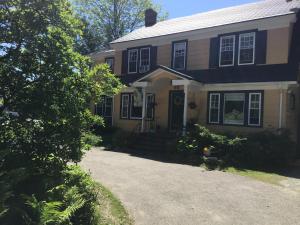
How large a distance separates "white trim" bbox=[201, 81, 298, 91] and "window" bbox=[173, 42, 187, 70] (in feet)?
8.07

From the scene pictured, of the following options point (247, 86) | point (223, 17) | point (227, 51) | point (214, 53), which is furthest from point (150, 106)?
point (223, 17)

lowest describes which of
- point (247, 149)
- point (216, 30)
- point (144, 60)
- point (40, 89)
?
point (247, 149)

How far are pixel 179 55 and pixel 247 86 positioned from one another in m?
4.95

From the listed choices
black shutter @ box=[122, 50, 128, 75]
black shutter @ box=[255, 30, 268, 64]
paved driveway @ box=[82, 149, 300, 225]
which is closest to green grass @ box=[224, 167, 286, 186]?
paved driveway @ box=[82, 149, 300, 225]

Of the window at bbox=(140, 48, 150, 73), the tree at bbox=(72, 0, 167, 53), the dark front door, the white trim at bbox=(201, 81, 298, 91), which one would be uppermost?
the tree at bbox=(72, 0, 167, 53)

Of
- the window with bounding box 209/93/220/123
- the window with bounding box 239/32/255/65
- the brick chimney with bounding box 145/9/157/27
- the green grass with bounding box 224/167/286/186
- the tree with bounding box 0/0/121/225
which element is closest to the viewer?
the tree with bounding box 0/0/121/225

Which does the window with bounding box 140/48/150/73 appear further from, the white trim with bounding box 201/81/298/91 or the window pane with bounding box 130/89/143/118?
the white trim with bounding box 201/81/298/91

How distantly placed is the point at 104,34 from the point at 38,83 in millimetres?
38173

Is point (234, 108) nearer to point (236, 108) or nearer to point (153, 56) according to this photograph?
point (236, 108)

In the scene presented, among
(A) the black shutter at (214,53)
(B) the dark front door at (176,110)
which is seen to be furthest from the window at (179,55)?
(A) the black shutter at (214,53)

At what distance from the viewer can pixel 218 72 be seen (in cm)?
1723

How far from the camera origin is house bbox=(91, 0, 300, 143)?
15.2m

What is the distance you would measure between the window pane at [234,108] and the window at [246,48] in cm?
173

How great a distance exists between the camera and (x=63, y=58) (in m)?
5.70
